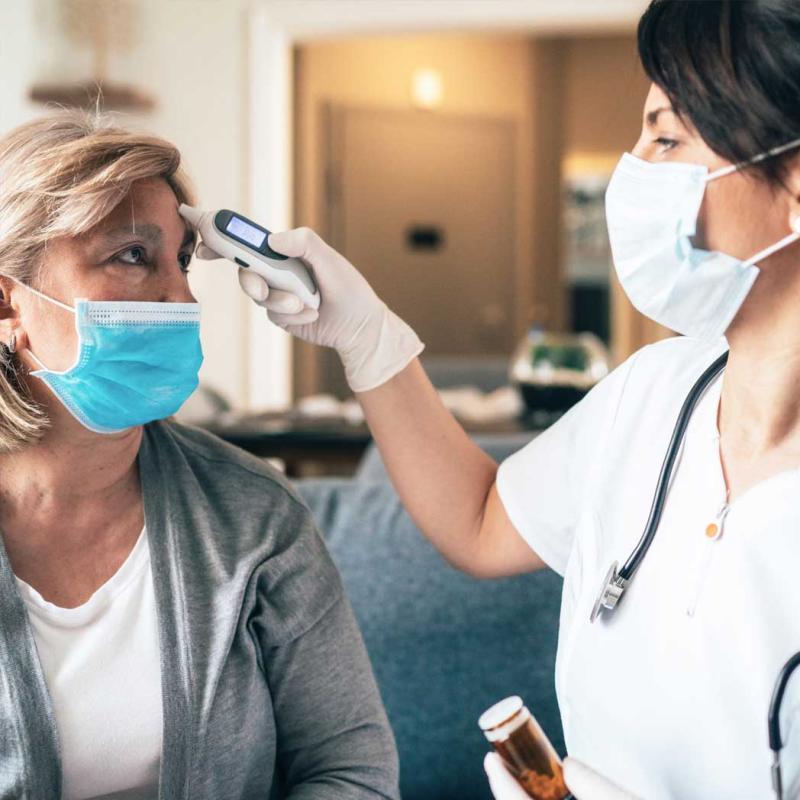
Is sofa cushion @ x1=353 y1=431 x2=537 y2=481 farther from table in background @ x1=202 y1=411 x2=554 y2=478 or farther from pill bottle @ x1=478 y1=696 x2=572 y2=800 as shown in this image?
table in background @ x1=202 y1=411 x2=554 y2=478

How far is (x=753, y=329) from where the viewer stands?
3.17 feet

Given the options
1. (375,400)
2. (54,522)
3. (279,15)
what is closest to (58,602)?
(54,522)

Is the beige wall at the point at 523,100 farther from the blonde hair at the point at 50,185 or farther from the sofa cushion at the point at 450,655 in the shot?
the blonde hair at the point at 50,185

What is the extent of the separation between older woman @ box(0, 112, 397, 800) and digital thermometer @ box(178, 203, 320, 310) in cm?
5

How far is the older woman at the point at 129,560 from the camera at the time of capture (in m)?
1.04

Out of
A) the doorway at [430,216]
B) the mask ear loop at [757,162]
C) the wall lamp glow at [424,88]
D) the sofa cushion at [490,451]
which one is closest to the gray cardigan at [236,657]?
the sofa cushion at [490,451]

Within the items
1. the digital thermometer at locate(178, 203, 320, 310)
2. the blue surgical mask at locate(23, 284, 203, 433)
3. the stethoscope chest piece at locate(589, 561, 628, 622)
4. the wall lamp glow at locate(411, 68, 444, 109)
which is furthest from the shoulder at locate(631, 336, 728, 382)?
the wall lamp glow at locate(411, 68, 444, 109)

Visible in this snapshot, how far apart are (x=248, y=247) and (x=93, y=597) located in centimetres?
40

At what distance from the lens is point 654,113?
959mm

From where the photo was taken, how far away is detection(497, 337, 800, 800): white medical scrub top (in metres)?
0.91

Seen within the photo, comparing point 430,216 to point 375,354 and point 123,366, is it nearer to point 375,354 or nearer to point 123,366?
point 375,354

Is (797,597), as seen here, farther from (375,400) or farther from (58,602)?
(58,602)

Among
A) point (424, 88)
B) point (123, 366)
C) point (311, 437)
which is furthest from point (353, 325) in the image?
point (424, 88)

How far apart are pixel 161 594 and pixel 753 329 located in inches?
25.5
